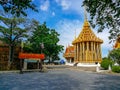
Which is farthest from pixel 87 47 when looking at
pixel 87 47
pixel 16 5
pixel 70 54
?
pixel 16 5

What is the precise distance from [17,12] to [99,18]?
17.4ft

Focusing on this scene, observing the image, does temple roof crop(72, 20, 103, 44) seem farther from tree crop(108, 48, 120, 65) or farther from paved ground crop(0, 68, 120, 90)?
paved ground crop(0, 68, 120, 90)

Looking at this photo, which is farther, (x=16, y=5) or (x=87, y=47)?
(x=87, y=47)

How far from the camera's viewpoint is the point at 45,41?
49.3m

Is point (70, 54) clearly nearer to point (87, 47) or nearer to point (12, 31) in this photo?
point (87, 47)

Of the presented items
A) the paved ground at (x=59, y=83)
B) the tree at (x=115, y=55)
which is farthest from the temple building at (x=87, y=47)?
the paved ground at (x=59, y=83)

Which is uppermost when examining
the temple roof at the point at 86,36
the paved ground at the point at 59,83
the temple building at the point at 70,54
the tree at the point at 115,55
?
the temple roof at the point at 86,36

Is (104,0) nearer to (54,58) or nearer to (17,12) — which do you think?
(17,12)

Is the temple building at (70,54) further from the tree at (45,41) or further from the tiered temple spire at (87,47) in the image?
the tree at (45,41)

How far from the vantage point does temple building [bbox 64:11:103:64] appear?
63406 mm

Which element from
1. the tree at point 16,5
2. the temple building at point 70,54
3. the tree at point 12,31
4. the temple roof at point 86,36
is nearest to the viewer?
the tree at point 16,5

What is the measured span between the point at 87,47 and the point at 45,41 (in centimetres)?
1846

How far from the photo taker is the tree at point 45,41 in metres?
45.8

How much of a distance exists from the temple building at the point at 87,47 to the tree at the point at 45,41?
1048 cm
